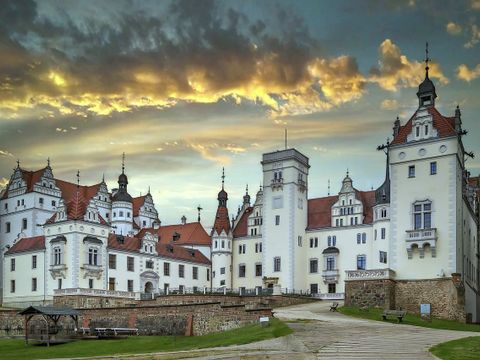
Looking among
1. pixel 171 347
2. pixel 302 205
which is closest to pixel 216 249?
pixel 302 205

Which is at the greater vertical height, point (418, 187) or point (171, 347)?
point (418, 187)

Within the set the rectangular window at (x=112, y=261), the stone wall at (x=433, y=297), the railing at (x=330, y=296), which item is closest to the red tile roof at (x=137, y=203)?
the rectangular window at (x=112, y=261)

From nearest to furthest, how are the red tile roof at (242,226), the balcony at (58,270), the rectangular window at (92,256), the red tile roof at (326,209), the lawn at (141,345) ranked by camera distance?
the lawn at (141,345) → the balcony at (58,270) → the rectangular window at (92,256) → the red tile roof at (326,209) → the red tile roof at (242,226)

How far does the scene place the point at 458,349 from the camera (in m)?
27.1

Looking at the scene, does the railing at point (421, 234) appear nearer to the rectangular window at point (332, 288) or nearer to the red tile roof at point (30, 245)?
the rectangular window at point (332, 288)

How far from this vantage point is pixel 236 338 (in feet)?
110

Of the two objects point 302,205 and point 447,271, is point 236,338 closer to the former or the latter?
point 447,271

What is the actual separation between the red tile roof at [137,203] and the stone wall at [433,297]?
167 ft

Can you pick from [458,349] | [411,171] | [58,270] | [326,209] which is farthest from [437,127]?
[58,270]

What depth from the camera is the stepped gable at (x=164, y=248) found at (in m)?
72.5

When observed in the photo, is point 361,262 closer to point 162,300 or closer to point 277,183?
point 277,183

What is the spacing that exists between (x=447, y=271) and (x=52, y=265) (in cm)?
3791

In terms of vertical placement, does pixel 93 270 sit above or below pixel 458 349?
above

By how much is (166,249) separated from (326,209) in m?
19.4
